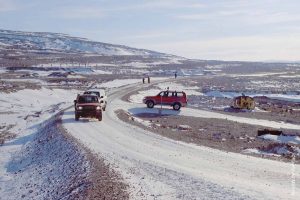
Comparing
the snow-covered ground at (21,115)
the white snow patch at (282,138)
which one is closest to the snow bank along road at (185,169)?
the snow-covered ground at (21,115)

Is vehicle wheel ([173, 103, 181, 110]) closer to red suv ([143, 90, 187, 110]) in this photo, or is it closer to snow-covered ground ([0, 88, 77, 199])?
red suv ([143, 90, 187, 110])

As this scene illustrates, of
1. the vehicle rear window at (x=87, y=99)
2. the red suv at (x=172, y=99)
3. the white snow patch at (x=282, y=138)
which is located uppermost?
the vehicle rear window at (x=87, y=99)

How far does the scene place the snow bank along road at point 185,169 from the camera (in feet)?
53.8

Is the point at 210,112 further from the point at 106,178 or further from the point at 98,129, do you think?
the point at 106,178

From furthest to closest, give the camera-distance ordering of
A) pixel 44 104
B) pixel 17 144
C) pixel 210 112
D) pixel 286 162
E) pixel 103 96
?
pixel 44 104, pixel 210 112, pixel 103 96, pixel 17 144, pixel 286 162

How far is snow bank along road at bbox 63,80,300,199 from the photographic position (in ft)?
53.8

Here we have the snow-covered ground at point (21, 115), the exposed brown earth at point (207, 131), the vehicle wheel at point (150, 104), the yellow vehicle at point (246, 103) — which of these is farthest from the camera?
the yellow vehicle at point (246, 103)

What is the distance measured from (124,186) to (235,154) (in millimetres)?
8903

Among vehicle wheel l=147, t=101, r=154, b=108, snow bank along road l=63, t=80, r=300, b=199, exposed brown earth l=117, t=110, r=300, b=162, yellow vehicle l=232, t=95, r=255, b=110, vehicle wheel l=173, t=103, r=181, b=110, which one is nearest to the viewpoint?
snow bank along road l=63, t=80, r=300, b=199

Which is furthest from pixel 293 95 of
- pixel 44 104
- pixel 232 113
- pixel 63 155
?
pixel 63 155

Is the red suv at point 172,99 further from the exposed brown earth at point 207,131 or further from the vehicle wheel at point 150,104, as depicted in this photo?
the exposed brown earth at point 207,131

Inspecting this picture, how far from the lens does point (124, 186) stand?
17125 mm

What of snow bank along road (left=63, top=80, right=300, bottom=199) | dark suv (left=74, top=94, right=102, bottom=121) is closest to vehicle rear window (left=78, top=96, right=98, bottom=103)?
dark suv (left=74, top=94, right=102, bottom=121)

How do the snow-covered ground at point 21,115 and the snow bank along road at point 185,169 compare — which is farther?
the snow-covered ground at point 21,115
